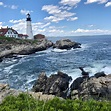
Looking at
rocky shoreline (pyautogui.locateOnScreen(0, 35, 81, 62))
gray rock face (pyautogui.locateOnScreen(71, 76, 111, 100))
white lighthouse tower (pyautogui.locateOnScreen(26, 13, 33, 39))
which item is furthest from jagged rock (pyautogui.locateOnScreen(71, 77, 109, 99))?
white lighthouse tower (pyautogui.locateOnScreen(26, 13, 33, 39))

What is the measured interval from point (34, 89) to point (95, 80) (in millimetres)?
8220

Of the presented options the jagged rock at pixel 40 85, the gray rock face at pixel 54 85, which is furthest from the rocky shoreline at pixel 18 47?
the gray rock face at pixel 54 85

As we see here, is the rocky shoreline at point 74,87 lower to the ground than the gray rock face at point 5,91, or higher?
lower

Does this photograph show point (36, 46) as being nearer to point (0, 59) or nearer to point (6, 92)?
point (0, 59)

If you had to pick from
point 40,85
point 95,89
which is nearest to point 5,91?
point 95,89

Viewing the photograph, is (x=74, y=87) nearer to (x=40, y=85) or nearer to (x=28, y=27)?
(x=40, y=85)

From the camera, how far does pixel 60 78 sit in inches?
1278

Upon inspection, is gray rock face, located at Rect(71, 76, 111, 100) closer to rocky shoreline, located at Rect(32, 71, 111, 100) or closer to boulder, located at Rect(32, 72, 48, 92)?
rocky shoreline, located at Rect(32, 71, 111, 100)

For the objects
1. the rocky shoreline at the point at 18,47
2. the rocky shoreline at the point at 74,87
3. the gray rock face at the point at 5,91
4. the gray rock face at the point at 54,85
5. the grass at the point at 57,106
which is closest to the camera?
the grass at the point at 57,106

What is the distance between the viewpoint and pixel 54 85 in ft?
100

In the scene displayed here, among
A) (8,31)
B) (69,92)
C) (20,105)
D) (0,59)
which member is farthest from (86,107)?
(8,31)

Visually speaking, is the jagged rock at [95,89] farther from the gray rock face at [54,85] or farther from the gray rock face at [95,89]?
the gray rock face at [54,85]

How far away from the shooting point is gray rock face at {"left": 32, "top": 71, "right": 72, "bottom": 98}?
2995cm

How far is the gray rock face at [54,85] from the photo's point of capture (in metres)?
30.0
